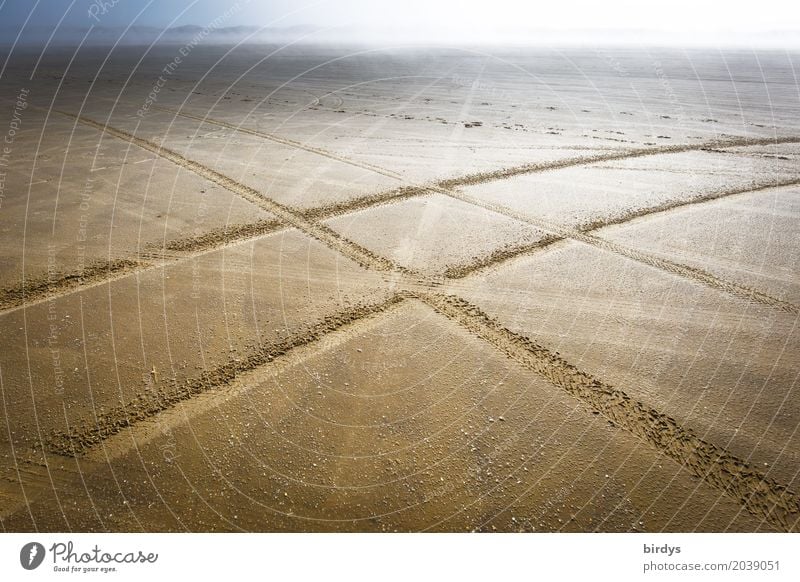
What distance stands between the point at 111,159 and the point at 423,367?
775 centimetres

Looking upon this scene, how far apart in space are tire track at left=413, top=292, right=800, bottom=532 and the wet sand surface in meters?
0.01

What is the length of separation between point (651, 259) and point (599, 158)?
4.51m

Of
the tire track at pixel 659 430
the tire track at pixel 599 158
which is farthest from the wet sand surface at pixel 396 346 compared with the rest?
the tire track at pixel 599 158

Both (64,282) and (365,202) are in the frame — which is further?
(365,202)

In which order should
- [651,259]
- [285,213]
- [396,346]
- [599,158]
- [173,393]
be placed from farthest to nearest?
[599,158], [285,213], [651,259], [396,346], [173,393]

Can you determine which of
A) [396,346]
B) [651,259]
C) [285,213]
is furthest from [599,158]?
[396,346]

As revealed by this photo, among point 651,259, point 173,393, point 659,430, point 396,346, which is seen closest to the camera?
point 659,430

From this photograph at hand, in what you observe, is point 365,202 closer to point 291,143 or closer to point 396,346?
point 396,346

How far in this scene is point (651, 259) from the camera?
4.88 meters

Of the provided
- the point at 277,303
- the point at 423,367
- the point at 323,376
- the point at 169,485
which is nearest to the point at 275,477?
the point at 169,485

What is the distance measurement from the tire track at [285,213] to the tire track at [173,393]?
106cm

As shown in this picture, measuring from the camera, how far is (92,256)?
186 inches

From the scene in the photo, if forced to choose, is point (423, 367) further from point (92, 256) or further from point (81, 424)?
point (92, 256)

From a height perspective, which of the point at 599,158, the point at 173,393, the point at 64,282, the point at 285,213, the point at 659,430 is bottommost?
the point at 659,430
